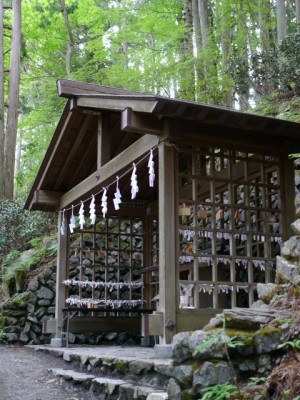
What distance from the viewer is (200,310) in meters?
6.37

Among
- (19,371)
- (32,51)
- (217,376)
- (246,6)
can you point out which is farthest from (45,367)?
(32,51)

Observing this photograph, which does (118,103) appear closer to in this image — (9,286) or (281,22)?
(9,286)

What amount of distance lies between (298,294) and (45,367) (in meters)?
4.61

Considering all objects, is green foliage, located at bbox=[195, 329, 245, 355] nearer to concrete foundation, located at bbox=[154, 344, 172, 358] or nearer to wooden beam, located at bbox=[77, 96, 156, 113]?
concrete foundation, located at bbox=[154, 344, 172, 358]

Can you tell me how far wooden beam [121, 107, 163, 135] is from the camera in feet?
20.5

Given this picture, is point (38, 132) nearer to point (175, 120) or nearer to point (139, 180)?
point (139, 180)

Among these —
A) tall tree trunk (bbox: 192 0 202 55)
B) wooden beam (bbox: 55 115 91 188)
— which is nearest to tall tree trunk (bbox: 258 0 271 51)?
tall tree trunk (bbox: 192 0 202 55)

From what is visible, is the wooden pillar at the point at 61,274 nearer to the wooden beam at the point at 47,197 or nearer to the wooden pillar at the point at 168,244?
the wooden beam at the point at 47,197

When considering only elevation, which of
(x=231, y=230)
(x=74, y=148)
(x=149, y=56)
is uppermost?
(x=149, y=56)

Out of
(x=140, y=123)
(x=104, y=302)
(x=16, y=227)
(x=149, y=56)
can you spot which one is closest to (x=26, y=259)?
(x=16, y=227)

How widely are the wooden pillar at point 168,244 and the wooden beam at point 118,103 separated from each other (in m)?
0.60

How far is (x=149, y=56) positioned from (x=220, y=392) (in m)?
15.5

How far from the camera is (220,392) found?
3.99 meters

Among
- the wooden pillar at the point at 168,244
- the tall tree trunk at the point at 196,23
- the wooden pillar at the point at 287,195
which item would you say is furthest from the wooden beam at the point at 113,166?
the tall tree trunk at the point at 196,23
